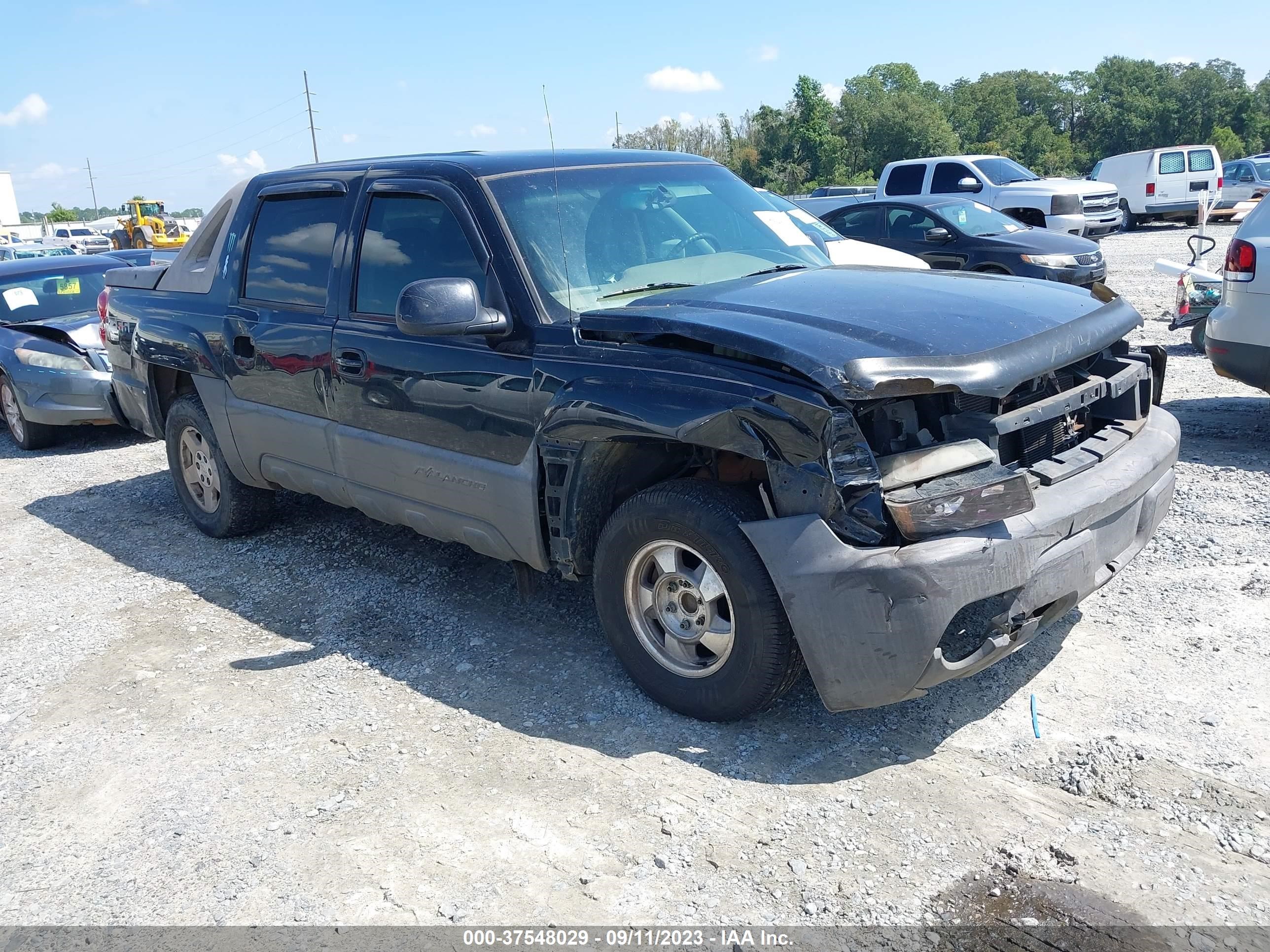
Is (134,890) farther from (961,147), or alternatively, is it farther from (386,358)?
(961,147)

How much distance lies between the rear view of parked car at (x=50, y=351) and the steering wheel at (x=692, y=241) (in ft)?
18.1

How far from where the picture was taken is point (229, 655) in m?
4.47

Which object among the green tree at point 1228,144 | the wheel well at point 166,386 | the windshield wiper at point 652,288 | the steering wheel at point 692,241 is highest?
the green tree at point 1228,144

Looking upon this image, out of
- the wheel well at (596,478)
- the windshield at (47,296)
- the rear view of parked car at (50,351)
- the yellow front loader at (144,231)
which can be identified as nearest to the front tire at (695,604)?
the wheel well at (596,478)

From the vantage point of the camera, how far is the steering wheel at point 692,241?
419 cm

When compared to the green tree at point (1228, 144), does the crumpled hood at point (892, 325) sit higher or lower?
lower

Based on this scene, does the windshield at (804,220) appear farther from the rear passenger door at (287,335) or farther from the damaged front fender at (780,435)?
the rear passenger door at (287,335)

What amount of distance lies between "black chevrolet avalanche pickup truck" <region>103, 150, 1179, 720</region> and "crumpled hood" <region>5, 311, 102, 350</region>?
15.0ft

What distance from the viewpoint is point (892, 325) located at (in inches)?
128

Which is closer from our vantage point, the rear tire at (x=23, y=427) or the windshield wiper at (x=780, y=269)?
the windshield wiper at (x=780, y=269)

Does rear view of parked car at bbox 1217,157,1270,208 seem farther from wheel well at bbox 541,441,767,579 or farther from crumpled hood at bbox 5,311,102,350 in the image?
wheel well at bbox 541,441,767,579

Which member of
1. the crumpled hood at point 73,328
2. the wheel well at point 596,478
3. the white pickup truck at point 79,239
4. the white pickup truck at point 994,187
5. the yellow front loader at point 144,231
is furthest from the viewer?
the white pickup truck at point 79,239

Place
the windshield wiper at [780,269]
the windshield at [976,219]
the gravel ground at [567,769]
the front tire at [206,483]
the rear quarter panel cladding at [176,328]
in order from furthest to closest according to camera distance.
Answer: the windshield at [976,219] < the front tire at [206,483] < the rear quarter panel cladding at [176,328] < the windshield wiper at [780,269] < the gravel ground at [567,769]

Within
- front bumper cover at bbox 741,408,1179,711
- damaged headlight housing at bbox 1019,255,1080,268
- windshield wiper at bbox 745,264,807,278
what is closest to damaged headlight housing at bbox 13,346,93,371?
windshield wiper at bbox 745,264,807,278
